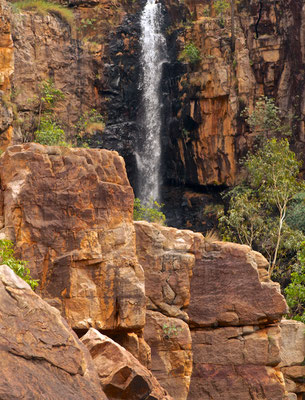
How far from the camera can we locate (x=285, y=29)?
4081cm

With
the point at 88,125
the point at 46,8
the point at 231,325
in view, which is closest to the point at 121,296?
the point at 231,325

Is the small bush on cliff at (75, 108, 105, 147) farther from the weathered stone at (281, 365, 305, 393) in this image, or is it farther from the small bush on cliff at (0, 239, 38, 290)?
the small bush on cliff at (0, 239, 38, 290)

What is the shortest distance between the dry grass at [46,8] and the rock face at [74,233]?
26.7m

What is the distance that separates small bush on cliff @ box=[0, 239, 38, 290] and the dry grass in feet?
92.8

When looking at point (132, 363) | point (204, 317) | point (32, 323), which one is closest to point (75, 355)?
point (32, 323)

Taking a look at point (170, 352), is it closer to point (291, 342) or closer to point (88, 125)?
point (291, 342)

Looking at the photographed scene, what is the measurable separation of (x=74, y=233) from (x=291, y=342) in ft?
34.7

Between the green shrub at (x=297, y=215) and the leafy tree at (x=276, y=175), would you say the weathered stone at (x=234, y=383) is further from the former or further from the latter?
the green shrub at (x=297, y=215)

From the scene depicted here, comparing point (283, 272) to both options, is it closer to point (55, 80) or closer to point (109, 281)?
point (55, 80)

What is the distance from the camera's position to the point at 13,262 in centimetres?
1422

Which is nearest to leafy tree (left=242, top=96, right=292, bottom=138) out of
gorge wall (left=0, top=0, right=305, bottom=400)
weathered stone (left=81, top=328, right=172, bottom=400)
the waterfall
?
the waterfall

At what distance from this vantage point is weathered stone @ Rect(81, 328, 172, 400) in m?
10.6

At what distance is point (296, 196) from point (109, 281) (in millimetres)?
21603

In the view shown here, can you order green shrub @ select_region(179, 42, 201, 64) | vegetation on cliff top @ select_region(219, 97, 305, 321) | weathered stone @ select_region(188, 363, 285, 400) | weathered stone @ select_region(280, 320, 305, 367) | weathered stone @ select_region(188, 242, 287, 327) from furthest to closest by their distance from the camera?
green shrub @ select_region(179, 42, 201, 64), vegetation on cliff top @ select_region(219, 97, 305, 321), weathered stone @ select_region(280, 320, 305, 367), weathered stone @ select_region(188, 242, 287, 327), weathered stone @ select_region(188, 363, 285, 400)
